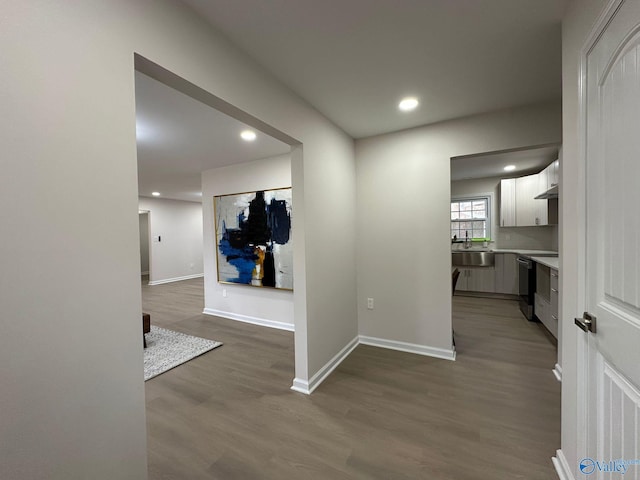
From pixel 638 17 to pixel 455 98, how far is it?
4.90 ft

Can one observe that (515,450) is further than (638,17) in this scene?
Yes

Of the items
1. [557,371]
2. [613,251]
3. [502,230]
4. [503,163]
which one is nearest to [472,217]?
[502,230]

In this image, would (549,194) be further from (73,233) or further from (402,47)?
(73,233)

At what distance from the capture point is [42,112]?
0.84 metres

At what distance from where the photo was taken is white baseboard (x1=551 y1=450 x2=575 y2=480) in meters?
1.35

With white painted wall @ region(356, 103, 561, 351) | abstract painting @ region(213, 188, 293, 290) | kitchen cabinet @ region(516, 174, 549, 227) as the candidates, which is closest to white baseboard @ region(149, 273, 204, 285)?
abstract painting @ region(213, 188, 293, 290)

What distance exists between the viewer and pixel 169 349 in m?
3.12

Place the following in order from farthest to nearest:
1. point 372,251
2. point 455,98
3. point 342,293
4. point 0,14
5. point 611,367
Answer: point 372,251 < point 342,293 < point 455,98 < point 611,367 < point 0,14

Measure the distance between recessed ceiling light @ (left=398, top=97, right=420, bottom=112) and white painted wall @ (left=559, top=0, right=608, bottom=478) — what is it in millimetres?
983

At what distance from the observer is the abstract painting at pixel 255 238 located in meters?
3.72

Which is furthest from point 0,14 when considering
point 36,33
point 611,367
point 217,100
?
point 611,367

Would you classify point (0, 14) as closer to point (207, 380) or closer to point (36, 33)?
point (36, 33)

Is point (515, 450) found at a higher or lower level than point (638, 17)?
lower

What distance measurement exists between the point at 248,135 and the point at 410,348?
9.66ft
